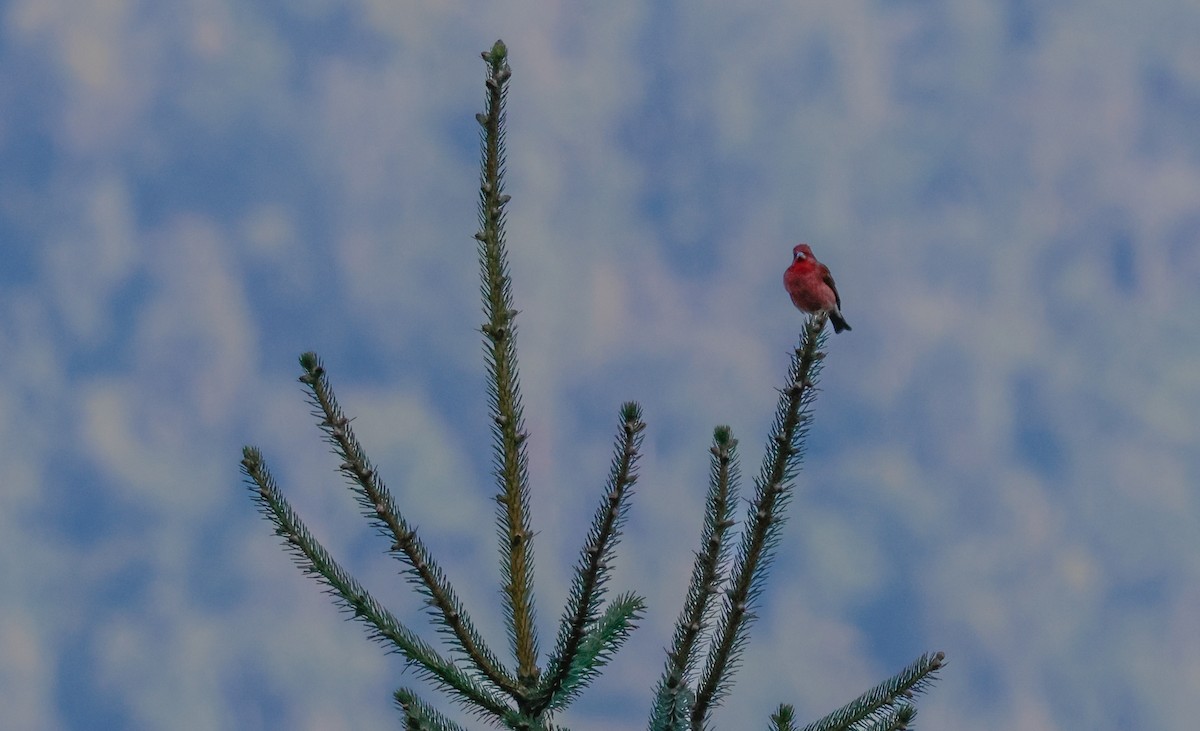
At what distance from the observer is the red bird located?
8.84 m

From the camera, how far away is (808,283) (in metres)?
8.81

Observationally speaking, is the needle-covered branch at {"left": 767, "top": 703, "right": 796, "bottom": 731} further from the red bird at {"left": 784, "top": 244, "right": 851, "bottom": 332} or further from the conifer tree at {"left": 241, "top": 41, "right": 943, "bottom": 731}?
the red bird at {"left": 784, "top": 244, "right": 851, "bottom": 332}

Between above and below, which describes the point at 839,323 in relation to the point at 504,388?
above

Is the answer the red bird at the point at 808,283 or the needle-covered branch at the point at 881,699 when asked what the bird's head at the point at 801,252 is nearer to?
the red bird at the point at 808,283

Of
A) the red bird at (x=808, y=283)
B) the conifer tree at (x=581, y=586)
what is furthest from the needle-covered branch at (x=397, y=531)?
the red bird at (x=808, y=283)

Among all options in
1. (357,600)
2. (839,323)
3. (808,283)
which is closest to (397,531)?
(357,600)

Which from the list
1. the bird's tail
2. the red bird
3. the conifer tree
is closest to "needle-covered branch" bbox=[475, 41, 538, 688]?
the conifer tree

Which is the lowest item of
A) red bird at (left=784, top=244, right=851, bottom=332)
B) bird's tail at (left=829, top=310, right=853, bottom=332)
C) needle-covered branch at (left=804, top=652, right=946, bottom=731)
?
needle-covered branch at (left=804, top=652, right=946, bottom=731)

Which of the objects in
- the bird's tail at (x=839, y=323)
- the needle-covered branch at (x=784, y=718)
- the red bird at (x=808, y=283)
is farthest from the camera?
the bird's tail at (x=839, y=323)

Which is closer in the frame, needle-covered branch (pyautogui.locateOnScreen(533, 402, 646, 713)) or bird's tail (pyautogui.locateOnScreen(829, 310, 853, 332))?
needle-covered branch (pyautogui.locateOnScreen(533, 402, 646, 713))

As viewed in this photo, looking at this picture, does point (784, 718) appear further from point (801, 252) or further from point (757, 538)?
point (801, 252)

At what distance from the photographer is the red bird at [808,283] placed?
29.0 ft

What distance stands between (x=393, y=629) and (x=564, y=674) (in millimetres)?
665

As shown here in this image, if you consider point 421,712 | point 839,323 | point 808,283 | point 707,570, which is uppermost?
point 839,323
